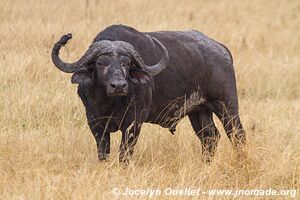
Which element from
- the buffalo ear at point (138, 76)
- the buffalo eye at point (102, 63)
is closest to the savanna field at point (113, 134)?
the buffalo ear at point (138, 76)

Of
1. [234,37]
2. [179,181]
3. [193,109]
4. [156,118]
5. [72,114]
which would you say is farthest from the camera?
[234,37]

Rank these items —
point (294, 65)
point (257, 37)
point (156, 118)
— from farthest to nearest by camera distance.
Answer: point (257, 37), point (294, 65), point (156, 118)

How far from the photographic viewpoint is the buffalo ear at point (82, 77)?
5602 mm

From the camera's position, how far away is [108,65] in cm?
557

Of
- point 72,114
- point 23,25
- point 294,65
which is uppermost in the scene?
point 23,25

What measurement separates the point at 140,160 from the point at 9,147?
1.32m

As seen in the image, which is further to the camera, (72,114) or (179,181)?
(72,114)

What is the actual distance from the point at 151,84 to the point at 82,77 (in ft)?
2.71

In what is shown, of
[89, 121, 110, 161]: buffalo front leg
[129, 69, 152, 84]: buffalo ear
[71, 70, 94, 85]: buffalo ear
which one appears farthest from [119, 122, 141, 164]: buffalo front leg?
[71, 70, 94, 85]: buffalo ear

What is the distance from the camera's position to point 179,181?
561cm

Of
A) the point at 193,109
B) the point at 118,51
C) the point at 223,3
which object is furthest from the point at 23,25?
the point at 223,3

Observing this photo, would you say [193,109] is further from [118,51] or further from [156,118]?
[118,51]

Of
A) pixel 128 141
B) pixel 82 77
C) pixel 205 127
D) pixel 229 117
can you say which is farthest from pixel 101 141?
pixel 229 117

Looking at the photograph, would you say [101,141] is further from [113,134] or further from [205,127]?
[205,127]
